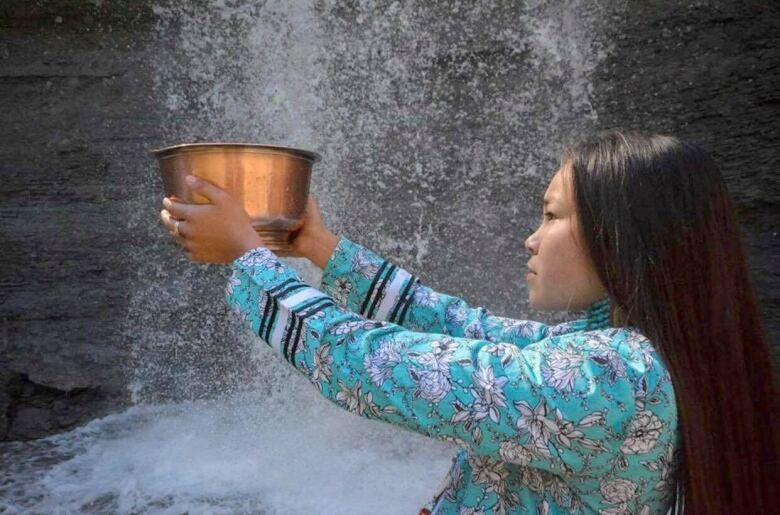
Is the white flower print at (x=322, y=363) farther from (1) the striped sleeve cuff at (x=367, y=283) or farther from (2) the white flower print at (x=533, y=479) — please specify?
(1) the striped sleeve cuff at (x=367, y=283)

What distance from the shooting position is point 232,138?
4.54 metres

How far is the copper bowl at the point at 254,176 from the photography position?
4.54 feet

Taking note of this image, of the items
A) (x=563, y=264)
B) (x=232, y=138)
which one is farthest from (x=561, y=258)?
(x=232, y=138)

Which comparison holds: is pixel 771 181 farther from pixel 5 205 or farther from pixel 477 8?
pixel 5 205

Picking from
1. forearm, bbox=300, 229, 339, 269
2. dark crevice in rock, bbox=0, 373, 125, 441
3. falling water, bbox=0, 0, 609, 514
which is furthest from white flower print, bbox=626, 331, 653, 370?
dark crevice in rock, bbox=0, 373, 125, 441

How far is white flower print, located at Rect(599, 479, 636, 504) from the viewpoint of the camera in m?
1.05

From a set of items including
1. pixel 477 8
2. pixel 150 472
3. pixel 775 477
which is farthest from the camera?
pixel 477 8

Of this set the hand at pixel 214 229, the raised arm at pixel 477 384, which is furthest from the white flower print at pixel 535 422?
the hand at pixel 214 229

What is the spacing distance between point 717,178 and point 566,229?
22 centimetres

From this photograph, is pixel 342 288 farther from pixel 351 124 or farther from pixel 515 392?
pixel 351 124

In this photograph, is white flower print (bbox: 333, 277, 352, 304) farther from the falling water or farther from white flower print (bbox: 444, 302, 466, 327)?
the falling water

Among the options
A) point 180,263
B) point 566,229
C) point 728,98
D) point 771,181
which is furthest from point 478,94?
point 566,229

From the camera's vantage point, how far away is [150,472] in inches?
126

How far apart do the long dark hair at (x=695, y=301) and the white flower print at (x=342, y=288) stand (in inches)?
20.3
